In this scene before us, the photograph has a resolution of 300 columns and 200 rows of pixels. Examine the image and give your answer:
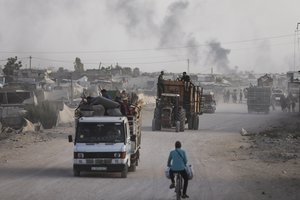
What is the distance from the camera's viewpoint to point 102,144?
18891mm

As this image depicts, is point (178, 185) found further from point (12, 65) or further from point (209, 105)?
point (12, 65)

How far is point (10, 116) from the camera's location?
4069 centimetres

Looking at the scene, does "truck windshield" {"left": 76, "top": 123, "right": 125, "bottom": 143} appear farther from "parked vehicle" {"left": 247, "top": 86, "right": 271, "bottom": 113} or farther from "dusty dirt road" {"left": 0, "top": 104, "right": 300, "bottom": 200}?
"parked vehicle" {"left": 247, "top": 86, "right": 271, "bottom": 113}

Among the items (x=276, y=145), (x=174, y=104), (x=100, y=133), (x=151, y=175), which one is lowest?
(x=151, y=175)

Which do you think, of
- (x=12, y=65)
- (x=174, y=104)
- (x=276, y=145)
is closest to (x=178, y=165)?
(x=276, y=145)

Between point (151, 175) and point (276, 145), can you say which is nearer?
point (151, 175)

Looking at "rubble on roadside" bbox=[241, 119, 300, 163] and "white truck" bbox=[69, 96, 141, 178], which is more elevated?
"white truck" bbox=[69, 96, 141, 178]

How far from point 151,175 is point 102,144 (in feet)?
6.87

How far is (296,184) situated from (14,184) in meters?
8.14

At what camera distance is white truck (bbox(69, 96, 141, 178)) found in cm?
1864

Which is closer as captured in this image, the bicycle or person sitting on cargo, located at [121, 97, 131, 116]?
the bicycle

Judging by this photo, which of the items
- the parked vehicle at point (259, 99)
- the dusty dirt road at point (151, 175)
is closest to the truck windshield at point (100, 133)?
the dusty dirt road at point (151, 175)

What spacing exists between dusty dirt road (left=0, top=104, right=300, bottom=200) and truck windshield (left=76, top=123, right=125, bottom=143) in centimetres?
119

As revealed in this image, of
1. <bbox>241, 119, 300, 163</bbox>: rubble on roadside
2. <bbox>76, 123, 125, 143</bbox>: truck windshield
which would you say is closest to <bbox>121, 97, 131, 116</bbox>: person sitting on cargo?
<bbox>76, 123, 125, 143</bbox>: truck windshield
